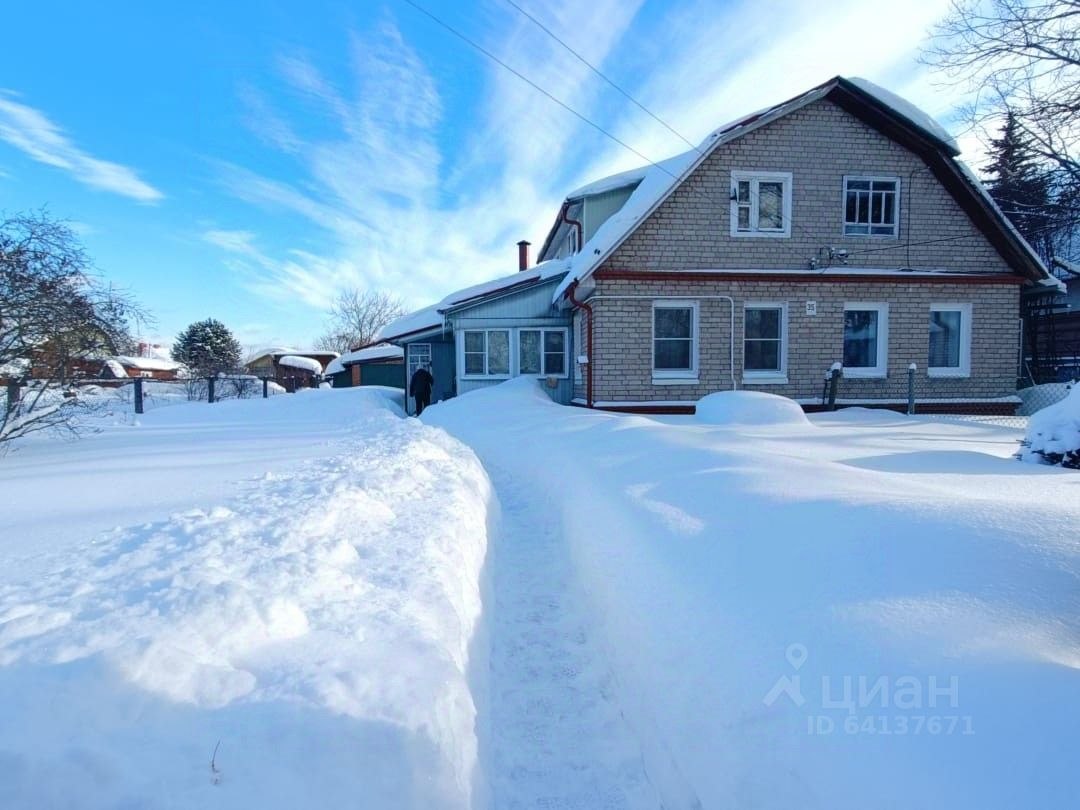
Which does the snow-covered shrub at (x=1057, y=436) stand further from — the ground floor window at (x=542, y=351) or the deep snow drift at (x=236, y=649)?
the ground floor window at (x=542, y=351)

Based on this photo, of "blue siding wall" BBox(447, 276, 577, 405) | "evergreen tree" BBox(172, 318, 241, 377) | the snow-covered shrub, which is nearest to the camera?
the snow-covered shrub

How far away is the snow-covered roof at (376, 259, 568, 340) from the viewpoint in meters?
15.2

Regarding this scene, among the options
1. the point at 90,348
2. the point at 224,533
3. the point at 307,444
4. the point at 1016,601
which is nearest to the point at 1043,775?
the point at 1016,601

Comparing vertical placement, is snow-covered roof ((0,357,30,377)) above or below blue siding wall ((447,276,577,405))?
below

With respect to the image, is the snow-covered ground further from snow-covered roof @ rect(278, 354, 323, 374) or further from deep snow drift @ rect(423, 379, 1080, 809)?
snow-covered roof @ rect(278, 354, 323, 374)

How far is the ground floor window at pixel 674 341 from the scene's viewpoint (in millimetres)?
12266

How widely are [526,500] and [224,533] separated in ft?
12.0

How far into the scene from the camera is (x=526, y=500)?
635cm

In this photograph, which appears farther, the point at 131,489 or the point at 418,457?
the point at 418,457

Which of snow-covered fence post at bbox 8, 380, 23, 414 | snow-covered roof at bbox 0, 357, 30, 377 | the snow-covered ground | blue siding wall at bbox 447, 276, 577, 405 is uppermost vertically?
blue siding wall at bbox 447, 276, 577, 405

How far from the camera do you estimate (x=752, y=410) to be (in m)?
8.77

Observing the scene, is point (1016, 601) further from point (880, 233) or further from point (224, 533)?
point (880, 233)

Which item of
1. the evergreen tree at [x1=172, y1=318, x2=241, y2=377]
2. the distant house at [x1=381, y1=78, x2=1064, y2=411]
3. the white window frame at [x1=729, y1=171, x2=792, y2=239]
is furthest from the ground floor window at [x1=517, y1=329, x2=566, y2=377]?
the evergreen tree at [x1=172, y1=318, x2=241, y2=377]

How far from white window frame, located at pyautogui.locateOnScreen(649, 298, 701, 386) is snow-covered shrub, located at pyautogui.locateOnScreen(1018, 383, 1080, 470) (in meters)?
7.04
